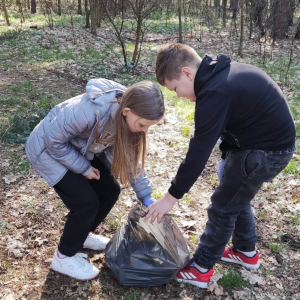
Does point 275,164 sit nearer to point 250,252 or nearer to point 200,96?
point 200,96

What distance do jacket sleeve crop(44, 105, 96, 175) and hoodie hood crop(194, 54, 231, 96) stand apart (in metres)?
0.62

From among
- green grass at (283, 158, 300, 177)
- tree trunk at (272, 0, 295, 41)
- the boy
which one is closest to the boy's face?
the boy

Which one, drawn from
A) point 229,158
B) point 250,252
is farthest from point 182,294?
point 229,158

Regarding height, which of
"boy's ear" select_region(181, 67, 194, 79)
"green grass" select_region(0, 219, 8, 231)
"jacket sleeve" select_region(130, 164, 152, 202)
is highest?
"boy's ear" select_region(181, 67, 194, 79)

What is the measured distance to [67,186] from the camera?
2.05 metres

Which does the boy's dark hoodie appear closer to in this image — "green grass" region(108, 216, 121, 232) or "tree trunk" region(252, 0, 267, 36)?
"green grass" region(108, 216, 121, 232)

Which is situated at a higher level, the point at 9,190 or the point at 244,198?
the point at 244,198

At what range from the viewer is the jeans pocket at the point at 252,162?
1.86 metres

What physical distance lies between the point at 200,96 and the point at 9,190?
2521 mm

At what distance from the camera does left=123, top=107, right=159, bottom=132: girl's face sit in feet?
6.11

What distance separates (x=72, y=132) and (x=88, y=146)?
0.54 feet

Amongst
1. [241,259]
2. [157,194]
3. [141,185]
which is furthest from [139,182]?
[157,194]

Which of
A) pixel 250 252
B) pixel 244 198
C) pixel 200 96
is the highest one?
pixel 200 96

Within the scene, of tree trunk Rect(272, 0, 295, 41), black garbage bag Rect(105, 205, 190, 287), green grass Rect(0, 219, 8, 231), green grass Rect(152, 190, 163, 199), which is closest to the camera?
black garbage bag Rect(105, 205, 190, 287)
